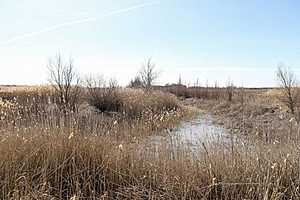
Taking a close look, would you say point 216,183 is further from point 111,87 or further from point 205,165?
point 111,87


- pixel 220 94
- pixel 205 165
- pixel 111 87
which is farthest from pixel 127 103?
pixel 220 94

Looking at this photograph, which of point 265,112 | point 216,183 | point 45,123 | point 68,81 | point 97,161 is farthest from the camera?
point 265,112

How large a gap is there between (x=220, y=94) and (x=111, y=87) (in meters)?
20.1

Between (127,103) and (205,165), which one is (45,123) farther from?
(127,103)

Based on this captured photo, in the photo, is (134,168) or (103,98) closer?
(134,168)

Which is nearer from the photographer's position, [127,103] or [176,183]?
[176,183]

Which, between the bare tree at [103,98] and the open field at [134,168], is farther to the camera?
the bare tree at [103,98]

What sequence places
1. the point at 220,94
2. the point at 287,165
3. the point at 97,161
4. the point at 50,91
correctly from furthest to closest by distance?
the point at 220,94 < the point at 50,91 < the point at 97,161 < the point at 287,165

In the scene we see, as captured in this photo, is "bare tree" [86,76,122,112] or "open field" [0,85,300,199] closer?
"open field" [0,85,300,199]

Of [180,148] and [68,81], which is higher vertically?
[68,81]

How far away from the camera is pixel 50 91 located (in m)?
16.3

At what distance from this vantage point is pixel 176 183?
4.21 m

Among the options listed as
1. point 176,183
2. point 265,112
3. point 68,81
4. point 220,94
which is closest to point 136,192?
point 176,183

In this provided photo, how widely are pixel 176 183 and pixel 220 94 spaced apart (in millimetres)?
32039
